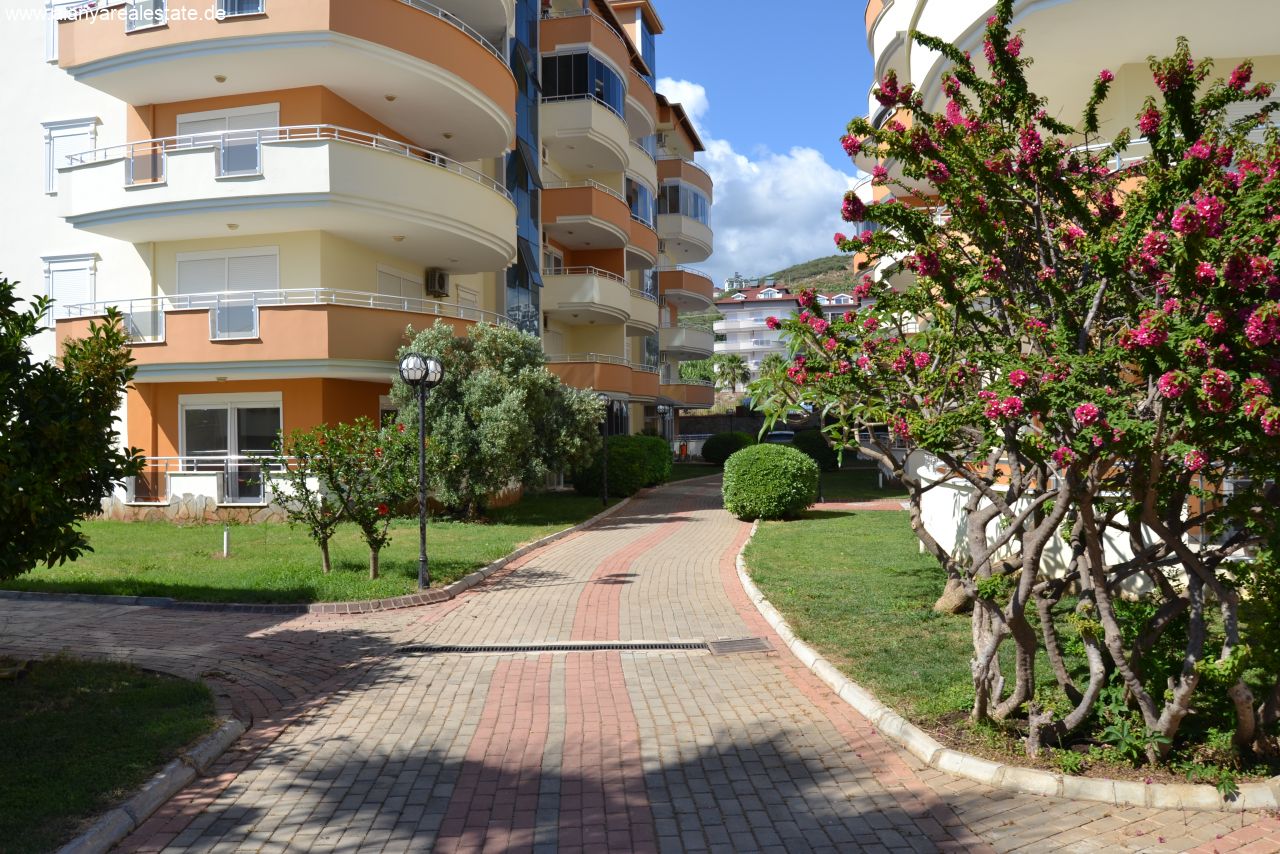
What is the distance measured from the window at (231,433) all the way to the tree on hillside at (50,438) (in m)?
12.5

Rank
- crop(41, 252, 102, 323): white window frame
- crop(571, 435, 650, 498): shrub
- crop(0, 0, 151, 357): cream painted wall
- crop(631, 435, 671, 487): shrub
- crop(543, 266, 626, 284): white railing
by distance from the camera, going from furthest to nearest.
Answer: crop(543, 266, 626, 284): white railing, crop(631, 435, 671, 487): shrub, crop(571, 435, 650, 498): shrub, crop(0, 0, 151, 357): cream painted wall, crop(41, 252, 102, 323): white window frame

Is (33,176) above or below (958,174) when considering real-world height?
above

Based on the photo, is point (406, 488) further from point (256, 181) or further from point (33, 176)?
point (33, 176)

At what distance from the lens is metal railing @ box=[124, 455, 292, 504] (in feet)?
64.0

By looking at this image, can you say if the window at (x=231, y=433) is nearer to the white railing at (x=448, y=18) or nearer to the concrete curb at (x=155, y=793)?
the white railing at (x=448, y=18)

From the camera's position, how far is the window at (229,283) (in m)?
18.6

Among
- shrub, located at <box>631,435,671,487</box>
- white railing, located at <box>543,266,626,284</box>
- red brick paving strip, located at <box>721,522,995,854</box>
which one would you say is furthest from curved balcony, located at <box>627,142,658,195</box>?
red brick paving strip, located at <box>721,522,995,854</box>

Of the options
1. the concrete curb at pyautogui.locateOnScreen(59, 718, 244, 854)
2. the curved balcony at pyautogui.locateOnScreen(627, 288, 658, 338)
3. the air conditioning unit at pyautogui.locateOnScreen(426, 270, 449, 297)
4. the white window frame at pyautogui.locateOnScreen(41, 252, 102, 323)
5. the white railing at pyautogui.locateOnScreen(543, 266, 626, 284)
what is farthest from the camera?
the curved balcony at pyautogui.locateOnScreen(627, 288, 658, 338)

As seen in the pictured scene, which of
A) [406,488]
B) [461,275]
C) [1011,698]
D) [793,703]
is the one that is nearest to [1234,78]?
Result: [1011,698]

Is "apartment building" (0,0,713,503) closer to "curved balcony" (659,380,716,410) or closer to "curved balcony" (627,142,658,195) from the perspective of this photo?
"curved balcony" (627,142,658,195)

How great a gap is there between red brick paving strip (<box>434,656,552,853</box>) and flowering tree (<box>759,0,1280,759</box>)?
2927 mm

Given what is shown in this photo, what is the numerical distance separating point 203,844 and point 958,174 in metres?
5.76

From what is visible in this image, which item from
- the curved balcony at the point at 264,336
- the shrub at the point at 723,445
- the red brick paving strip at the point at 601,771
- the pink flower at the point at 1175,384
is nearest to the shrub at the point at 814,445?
the shrub at the point at 723,445

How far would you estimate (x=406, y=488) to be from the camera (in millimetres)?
12820
